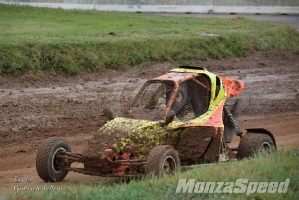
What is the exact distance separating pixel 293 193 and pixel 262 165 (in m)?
0.92

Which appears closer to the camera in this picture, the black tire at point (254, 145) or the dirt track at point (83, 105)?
the black tire at point (254, 145)

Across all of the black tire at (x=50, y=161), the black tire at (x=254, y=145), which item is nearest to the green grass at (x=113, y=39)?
the black tire at (x=50, y=161)

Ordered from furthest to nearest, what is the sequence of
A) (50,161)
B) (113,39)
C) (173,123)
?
Answer: 1. (113,39)
2. (173,123)
3. (50,161)

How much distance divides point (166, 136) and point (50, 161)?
1742 mm

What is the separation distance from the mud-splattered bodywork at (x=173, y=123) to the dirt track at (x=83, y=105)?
124 cm

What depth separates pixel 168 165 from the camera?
10.4m

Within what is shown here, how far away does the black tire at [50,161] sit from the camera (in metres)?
10.9

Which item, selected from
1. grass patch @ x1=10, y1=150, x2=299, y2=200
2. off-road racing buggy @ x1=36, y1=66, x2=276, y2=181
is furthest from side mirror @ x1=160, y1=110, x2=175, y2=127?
grass patch @ x1=10, y1=150, x2=299, y2=200

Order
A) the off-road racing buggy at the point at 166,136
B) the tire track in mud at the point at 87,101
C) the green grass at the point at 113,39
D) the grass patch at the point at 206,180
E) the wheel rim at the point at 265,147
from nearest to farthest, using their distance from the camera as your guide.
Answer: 1. the grass patch at the point at 206,180
2. the off-road racing buggy at the point at 166,136
3. the wheel rim at the point at 265,147
4. the tire track in mud at the point at 87,101
5. the green grass at the point at 113,39

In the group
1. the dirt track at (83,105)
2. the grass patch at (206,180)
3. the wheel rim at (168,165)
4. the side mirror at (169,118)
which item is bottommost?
the dirt track at (83,105)

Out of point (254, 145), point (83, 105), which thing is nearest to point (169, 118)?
point (254, 145)

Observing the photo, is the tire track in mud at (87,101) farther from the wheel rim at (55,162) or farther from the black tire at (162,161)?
the black tire at (162,161)

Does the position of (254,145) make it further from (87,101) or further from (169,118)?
(87,101)

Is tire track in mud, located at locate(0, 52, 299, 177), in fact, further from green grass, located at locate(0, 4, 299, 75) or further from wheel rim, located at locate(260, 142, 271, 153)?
wheel rim, located at locate(260, 142, 271, 153)
